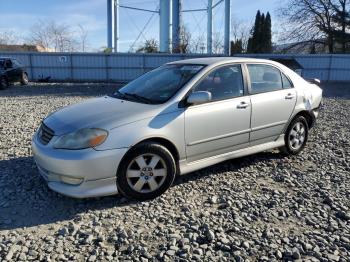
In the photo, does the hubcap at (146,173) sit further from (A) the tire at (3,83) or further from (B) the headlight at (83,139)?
(A) the tire at (3,83)

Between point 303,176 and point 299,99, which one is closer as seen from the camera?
point 303,176

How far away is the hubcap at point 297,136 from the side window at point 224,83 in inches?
54.5

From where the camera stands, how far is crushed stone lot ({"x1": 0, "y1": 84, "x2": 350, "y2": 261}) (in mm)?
3195

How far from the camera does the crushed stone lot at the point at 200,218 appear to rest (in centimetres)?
320

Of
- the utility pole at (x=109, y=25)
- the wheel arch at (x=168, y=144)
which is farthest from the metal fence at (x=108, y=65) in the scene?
the wheel arch at (x=168, y=144)

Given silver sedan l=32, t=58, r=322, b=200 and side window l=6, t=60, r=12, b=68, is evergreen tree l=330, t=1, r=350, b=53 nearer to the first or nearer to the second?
side window l=6, t=60, r=12, b=68

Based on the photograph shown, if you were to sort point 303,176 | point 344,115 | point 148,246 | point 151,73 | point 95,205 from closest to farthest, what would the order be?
1. point 148,246
2. point 95,205
3. point 303,176
4. point 151,73
5. point 344,115

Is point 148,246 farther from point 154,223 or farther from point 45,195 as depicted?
point 45,195

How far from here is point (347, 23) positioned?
35.9 m

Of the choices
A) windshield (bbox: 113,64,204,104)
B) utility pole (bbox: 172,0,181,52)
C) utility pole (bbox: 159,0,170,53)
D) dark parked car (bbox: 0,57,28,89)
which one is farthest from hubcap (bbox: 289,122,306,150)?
utility pole (bbox: 172,0,181,52)

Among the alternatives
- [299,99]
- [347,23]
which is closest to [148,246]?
[299,99]

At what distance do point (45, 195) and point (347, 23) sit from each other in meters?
38.5

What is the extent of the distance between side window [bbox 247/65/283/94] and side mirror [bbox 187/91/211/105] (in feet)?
3.31

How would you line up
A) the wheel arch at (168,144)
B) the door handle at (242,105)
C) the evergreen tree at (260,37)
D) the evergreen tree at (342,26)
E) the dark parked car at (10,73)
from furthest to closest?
1. the evergreen tree at (260,37)
2. the evergreen tree at (342,26)
3. the dark parked car at (10,73)
4. the door handle at (242,105)
5. the wheel arch at (168,144)
